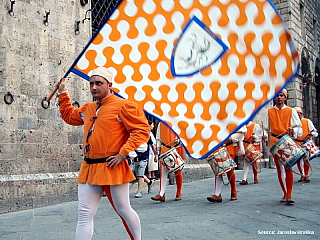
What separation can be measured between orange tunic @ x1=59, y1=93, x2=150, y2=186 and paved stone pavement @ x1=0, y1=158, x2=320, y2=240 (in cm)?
121

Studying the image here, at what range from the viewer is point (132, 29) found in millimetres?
3922

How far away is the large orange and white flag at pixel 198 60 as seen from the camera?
3.56m

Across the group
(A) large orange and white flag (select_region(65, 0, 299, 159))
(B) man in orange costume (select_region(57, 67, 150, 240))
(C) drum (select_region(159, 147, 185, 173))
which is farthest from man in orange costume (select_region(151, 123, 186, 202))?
(B) man in orange costume (select_region(57, 67, 150, 240))

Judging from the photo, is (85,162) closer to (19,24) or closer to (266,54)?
(266,54)

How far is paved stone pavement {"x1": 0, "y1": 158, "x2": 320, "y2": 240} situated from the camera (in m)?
4.42

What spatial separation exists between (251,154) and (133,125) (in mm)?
6748

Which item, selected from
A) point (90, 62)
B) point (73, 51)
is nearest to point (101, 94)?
point (90, 62)

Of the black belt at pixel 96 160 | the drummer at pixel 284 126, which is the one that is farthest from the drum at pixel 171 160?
the black belt at pixel 96 160

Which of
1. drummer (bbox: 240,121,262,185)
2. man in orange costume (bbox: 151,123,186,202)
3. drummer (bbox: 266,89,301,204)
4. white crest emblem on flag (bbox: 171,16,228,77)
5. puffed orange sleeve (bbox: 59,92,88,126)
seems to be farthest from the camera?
drummer (bbox: 240,121,262,185)

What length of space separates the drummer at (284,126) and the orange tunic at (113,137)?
10.8 feet

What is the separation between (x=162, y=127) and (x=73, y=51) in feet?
8.60

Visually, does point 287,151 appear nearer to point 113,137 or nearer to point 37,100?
point 113,137

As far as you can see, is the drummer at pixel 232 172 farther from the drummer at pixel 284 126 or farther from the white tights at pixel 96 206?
the white tights at pixel 96 206

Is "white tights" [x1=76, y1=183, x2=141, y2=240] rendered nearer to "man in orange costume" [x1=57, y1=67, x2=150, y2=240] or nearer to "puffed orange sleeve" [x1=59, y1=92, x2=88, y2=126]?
"man in orange costume" [x1=57, y1=67, x2=150, y2=240]
